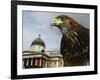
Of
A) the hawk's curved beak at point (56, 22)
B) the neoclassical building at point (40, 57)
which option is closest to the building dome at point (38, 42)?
the neoclassical building at point (40, 57)

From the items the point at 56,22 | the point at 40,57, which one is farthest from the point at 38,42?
the point at 56,22

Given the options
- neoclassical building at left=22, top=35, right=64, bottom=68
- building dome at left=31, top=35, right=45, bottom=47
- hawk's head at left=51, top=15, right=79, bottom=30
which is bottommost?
neoclassical building at left=22, top=35, right=64, bottom=68

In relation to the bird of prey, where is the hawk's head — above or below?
above

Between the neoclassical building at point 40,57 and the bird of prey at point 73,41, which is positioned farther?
the bird of prey at point 73,41

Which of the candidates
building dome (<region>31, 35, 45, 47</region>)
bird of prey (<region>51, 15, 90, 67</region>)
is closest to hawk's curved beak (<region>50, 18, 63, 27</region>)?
bird of prey (<region>51, 15, 90, 67</region>)

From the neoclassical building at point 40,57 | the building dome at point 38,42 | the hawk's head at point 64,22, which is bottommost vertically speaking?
the neoclassical building at point 40,57

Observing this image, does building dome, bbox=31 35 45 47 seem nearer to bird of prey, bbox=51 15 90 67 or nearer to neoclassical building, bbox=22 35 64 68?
neoclassical building, bbox=22 35 64 68

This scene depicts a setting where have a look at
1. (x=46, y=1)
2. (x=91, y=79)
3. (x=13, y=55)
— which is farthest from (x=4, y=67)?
(x=91, y=79)

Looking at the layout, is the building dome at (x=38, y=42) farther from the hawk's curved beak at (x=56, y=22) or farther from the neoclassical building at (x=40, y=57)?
the hawk's curved beak at (x=56, y=22)
